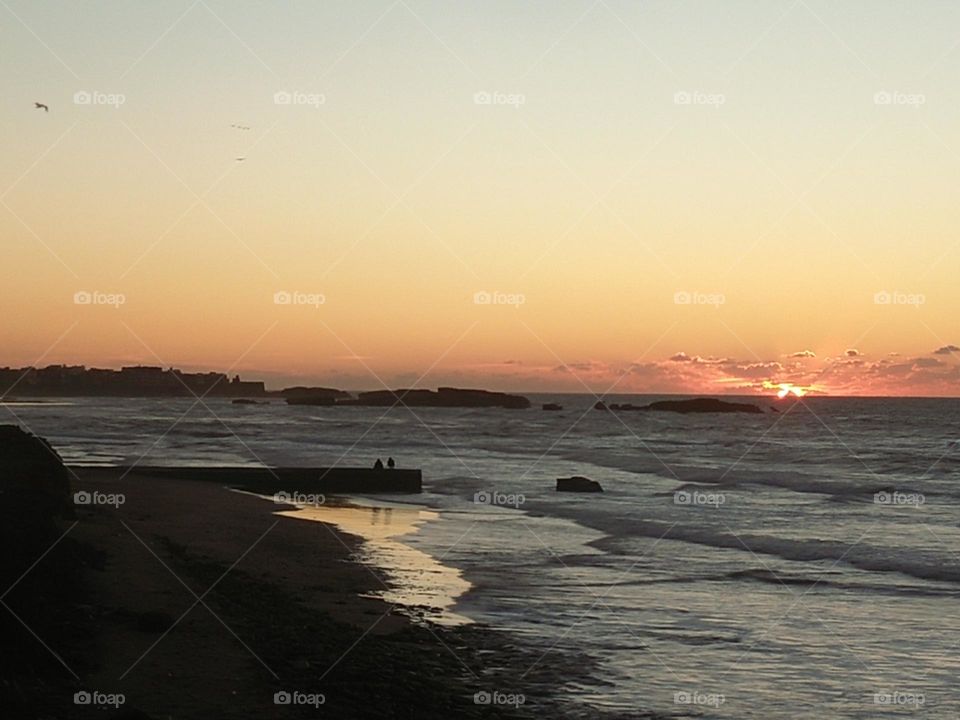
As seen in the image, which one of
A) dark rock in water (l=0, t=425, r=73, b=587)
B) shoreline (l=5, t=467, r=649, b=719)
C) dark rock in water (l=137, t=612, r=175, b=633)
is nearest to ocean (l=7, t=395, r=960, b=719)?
shoreline (l=5, t=467, r=649, b=719)

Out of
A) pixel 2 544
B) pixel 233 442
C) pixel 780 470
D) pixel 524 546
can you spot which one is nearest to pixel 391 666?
pixel 2 544

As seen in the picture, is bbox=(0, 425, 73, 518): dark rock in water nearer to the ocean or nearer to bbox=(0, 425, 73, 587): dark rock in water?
bbox=(0, 425, 73, 587): dark rock in water

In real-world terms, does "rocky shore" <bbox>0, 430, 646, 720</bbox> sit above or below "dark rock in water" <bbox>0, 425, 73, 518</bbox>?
below

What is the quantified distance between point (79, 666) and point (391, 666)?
374 cm

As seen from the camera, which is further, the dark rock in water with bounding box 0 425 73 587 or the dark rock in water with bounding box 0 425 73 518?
the dark rock in water with bounding box 0 425 73 518

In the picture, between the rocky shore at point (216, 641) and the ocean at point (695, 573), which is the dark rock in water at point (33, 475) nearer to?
the rocky shore at point (216, 641)

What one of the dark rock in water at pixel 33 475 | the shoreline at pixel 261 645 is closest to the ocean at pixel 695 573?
the shoreline at pixel 261 645

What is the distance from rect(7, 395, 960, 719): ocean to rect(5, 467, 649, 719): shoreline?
0.66 metres

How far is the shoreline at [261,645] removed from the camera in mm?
11977

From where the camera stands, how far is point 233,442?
279 feet

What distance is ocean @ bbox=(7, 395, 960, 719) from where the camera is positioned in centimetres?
1491

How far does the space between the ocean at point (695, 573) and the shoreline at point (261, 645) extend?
66cm

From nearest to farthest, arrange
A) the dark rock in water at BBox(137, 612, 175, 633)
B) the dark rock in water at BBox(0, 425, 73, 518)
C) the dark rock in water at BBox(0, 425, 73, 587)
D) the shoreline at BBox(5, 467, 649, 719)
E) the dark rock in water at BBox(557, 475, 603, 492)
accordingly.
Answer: the shoreline at BBox(5, 467, 649, 719) → the dark rock in water at BBox(137, 612, 175, 633) → the dark rock in water at BBox(0, 425, 73, 587) → the dark rock in water at BBox(0, 425, 73, 518) → the dark rock in water at BBox(557, 475, 603, 492)

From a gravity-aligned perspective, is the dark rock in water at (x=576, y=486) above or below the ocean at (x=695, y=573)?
above
